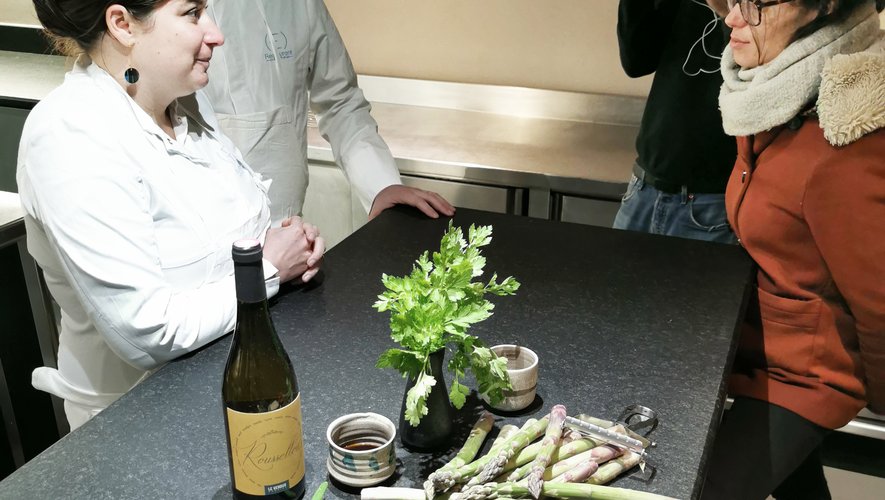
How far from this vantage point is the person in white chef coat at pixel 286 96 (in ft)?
6.32

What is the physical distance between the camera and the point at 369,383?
1.09m

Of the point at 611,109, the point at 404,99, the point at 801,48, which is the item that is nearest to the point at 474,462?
the point at 801,48

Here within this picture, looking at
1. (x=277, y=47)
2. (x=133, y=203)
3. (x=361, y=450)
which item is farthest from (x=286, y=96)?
(x=361, y=450)

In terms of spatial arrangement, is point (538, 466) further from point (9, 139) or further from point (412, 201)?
point (9, 139)

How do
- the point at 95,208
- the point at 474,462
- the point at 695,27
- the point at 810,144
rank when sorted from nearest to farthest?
the point at 474,462, the point at 95,208, the point at 810,144, the point at 695,27

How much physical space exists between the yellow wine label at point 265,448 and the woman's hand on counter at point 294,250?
523 millimetres

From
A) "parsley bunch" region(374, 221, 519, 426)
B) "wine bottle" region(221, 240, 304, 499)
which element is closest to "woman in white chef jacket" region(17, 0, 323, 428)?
"wine bottle" region(221, 240, 304, 499)

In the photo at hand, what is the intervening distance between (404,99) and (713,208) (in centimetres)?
158

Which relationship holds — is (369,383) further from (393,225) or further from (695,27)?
(695,27)

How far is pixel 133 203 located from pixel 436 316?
55cm

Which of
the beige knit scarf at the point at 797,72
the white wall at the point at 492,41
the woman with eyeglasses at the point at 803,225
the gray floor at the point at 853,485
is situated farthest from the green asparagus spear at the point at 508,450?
the white wall at the point at 492,41

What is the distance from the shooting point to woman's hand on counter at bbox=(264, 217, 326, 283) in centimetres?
133

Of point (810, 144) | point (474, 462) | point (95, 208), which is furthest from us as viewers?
point (810, 144)

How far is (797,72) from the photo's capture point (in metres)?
1.38
